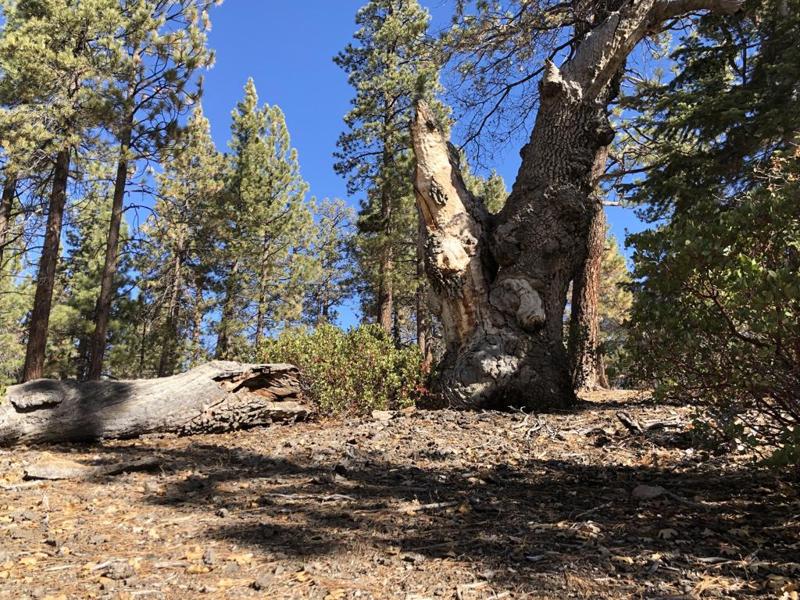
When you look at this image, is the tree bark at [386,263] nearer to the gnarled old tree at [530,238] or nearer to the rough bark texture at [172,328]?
the rough bark texture at [172,328]

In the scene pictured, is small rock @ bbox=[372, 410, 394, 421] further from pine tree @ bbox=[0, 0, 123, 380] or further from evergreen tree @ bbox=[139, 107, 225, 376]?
evergreen tree @ bbox=[139, 107, 225, 376]

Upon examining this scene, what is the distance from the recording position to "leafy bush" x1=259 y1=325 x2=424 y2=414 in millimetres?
6516

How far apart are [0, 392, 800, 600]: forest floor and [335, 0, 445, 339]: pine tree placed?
489 inches

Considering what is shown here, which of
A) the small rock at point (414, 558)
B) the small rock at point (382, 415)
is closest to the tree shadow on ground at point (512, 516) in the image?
the small rock at point (414, 558)

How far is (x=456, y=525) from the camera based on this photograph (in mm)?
2764

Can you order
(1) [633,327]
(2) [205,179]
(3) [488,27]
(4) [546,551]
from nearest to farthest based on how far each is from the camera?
(4) [546,551] < (1) [633,327] < (3) [488,27] < (2) [205,179]

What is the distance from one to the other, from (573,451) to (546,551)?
2067mm

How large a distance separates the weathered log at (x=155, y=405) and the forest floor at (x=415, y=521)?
252 mm

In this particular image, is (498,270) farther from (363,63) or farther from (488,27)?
(363,63)

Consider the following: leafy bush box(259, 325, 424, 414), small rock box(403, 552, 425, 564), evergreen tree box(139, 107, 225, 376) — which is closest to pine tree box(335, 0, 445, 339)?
evergreen tree box(139, 107, 225, 376)

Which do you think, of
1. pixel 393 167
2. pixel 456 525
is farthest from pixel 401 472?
pixel 393 167

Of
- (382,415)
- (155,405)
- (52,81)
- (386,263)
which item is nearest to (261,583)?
(155,405)

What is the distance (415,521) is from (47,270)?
1212cm

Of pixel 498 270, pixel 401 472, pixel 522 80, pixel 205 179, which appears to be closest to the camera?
pixel 401 472
